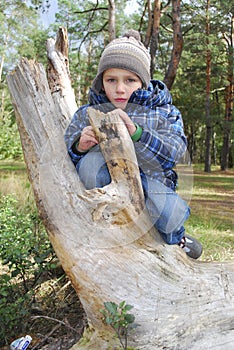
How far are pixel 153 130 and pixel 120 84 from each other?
1.08ft

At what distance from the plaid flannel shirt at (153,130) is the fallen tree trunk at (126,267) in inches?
4.6

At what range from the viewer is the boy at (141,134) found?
2.23m

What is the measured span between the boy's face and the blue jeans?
34 cm

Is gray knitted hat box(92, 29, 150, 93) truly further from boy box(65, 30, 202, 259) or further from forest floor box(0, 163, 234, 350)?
forest floor box(0, 163, 234, 350)

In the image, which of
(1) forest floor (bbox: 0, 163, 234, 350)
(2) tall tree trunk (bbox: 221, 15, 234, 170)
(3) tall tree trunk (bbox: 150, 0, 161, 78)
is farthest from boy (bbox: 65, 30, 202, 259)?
(2) tall tree trunk (bbox: 221, 15, 234, 170)

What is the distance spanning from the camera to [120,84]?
2316 mm

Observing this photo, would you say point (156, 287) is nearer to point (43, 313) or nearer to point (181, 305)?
point (181, 305)

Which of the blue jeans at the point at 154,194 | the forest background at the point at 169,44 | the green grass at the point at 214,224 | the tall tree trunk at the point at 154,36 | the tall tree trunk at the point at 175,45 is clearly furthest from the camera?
the forest background at the point at 169,44

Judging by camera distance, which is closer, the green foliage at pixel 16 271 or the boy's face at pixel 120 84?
the boy's face at pixel 120 84

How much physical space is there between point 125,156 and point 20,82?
3.66 ft

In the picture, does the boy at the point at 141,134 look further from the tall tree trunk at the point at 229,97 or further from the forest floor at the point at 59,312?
the tall tree trunk at the point at 229,97

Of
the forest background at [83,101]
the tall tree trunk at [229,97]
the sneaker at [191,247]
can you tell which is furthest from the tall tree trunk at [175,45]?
the tall tree trunk at [229,97]

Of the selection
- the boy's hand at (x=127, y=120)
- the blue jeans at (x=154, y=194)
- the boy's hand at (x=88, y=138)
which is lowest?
the blue jeans at (x=154, y=194)

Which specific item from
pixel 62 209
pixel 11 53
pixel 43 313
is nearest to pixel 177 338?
pixel 62 209
